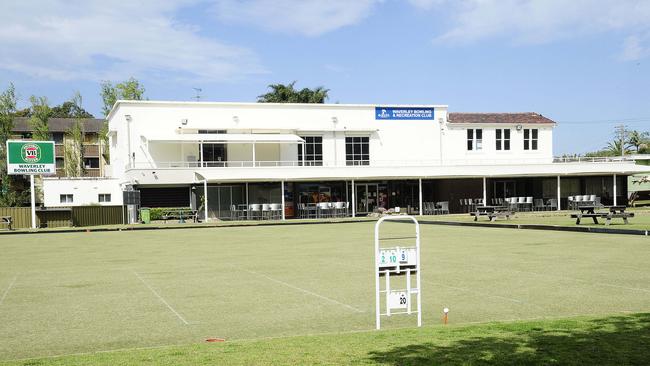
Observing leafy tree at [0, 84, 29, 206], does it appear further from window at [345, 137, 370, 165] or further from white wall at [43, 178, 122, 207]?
window at [345, 137, 370, 165]

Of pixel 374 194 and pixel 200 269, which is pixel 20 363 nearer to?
pixel 200 269

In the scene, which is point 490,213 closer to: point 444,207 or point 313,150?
point 444,207

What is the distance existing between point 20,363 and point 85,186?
44.1 m

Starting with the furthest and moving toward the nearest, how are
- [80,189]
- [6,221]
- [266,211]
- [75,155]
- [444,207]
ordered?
[75,155] → [80,189] → [444,207] → [266,211] → [6,221]

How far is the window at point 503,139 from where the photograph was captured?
166ft

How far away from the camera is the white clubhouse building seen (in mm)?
43250

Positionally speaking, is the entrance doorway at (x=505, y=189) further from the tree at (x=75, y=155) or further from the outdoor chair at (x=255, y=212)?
the tree at (x=75, y=155)

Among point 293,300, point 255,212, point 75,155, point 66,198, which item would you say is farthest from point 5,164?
point 293,300

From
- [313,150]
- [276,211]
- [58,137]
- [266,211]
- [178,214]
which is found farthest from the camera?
[58,137]

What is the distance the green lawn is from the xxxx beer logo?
2246 cm

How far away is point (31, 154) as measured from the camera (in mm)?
39531

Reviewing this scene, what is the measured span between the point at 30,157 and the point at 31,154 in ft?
0.61

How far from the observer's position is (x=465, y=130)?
50312mm

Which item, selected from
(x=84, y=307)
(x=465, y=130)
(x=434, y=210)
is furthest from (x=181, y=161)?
(x=84, y=307)
